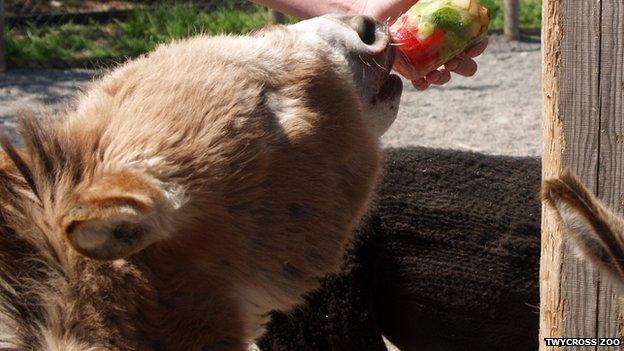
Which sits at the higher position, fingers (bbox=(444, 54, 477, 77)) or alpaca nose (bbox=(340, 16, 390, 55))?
alpaca nose (bbox=(340, 16, 390, 55))

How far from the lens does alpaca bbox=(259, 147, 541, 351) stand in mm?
2992

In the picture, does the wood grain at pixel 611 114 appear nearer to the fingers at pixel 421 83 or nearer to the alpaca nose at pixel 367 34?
the alpaca nose at pixel 367 34

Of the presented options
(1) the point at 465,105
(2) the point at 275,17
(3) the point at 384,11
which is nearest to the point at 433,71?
(3) the point at 384,11

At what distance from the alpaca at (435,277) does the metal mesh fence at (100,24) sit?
5.27 m

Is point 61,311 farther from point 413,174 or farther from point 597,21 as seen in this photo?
point 413,174

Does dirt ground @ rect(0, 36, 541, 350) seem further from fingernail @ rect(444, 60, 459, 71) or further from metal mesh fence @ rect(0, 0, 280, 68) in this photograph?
fingernail @ rect(444, 60, 459, 71)

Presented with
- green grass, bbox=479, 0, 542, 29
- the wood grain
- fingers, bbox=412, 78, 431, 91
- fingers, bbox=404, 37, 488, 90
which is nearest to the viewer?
the wood grain

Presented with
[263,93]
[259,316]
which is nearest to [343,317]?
[259,316]

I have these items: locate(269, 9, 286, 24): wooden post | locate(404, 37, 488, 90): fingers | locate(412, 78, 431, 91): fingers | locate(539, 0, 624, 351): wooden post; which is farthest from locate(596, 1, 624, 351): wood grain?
locate(269, 9, 286, 24): wooden post

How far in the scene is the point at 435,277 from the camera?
3059 mm

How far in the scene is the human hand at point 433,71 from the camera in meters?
2.83

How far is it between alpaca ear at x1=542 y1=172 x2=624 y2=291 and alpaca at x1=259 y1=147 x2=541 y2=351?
1313 mm

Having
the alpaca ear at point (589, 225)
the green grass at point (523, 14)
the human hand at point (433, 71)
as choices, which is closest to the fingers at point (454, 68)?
the human hand at point (433, 71)

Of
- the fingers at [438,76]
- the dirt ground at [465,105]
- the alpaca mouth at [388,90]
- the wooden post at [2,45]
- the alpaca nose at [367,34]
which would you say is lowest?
the dirt ground at [465,105]
